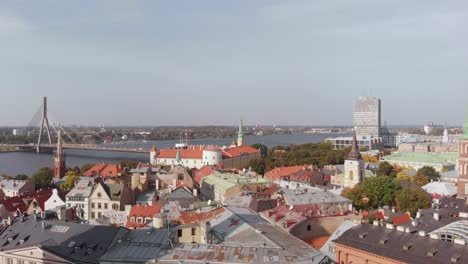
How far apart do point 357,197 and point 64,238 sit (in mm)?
37484

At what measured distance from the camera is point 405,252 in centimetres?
2920

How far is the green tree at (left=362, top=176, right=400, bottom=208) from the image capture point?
61000 mm

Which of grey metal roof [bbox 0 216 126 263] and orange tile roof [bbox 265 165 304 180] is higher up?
grey metal roof [bbox 0 216 126 263]

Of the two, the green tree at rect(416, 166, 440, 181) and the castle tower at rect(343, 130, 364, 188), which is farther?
the green tree at rect(416, 166, 440, 181)

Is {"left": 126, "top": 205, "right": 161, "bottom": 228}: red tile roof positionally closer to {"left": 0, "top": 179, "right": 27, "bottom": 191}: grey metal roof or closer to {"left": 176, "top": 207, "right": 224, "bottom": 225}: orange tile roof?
{"left": 176, "top": 207, "right": 224, "bottom": 225}: orange tile roof

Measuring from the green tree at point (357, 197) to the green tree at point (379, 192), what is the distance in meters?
0.61

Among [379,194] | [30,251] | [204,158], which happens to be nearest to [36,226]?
[30,251]

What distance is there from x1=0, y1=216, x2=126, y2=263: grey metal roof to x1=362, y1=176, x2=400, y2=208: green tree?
3623 cm

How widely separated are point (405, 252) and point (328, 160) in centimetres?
8796

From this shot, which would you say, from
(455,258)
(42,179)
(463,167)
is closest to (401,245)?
(455,258)

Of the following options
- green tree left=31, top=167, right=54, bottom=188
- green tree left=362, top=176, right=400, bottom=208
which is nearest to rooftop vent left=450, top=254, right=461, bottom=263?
green tree left=362, top=176, right=400, bottom=208

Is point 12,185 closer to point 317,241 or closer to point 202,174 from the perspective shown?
point 202,174

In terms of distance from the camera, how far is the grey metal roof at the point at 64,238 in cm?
3031

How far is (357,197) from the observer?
60406mm
